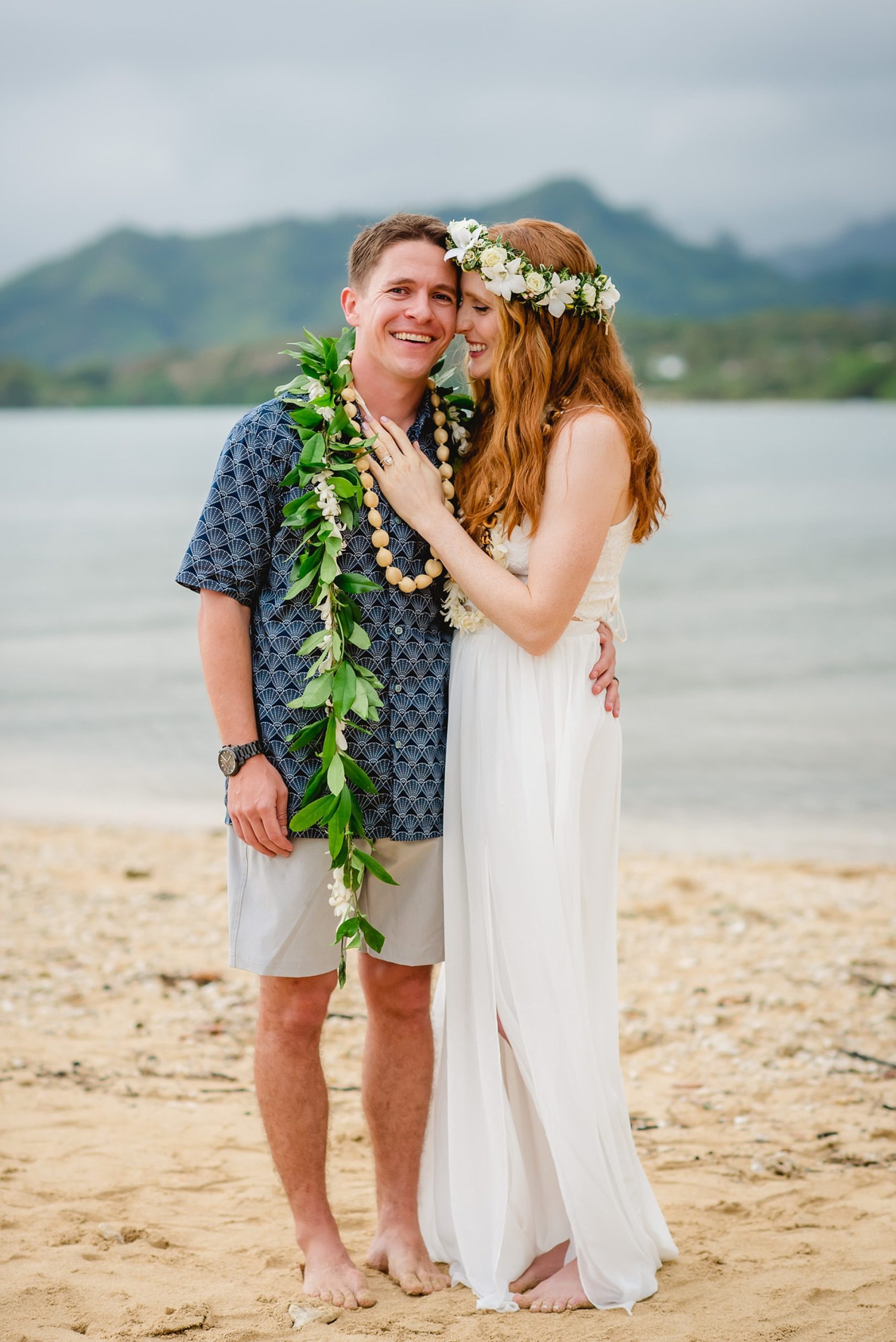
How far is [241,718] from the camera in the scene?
3.10 meters

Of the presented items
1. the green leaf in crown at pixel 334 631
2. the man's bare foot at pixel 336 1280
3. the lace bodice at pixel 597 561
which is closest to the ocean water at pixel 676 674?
the lace bodice at pixel 597 561

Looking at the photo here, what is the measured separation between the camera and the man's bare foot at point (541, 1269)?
3.26 metres

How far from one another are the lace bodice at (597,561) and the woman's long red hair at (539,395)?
0.04 meters

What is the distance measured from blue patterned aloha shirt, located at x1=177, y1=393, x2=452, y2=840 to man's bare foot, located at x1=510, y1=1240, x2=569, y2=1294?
1173 mm

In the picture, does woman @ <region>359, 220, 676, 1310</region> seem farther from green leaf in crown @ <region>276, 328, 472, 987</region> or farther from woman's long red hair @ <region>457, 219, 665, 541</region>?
green leaf in crown @ <region>276, 328, 472, 987</region>

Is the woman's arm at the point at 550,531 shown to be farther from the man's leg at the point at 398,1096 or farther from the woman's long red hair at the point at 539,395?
the man's leg at the point at 398,1096

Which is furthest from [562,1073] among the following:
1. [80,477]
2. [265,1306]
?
[80,477]

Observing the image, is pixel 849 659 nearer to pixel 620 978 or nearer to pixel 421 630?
pixel 620 978

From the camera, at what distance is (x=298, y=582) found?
9.87ft

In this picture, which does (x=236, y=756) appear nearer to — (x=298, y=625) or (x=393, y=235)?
(x=298, y=625)

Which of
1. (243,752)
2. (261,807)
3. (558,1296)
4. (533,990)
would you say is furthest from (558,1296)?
(243,752)

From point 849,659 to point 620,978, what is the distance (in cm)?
1167

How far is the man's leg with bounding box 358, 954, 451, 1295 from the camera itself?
3291mm

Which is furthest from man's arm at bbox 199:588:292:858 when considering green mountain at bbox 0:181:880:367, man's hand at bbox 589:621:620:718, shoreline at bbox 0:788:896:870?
green mountain at bbox 0:181:880:367
